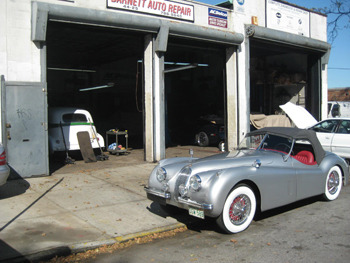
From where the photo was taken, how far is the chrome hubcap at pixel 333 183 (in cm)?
682

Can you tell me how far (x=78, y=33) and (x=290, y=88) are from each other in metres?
12.2

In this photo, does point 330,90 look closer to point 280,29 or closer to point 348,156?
point 280,29

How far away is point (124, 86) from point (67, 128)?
39.7ft

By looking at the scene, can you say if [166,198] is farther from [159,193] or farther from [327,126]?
[327,126]

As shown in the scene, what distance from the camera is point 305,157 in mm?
6680

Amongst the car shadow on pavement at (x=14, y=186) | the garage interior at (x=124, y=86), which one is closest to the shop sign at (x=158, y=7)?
the garage interior at (x=124, y=86)

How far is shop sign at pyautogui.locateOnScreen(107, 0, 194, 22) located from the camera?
996 centimetres

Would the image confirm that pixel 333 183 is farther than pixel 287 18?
No

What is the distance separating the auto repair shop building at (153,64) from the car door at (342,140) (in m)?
3.37

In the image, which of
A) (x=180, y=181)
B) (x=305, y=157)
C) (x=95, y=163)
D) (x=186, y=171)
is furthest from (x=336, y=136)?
(x=95, y=163)

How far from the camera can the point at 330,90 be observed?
3384cm

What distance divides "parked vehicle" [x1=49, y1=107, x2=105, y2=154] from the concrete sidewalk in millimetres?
2365

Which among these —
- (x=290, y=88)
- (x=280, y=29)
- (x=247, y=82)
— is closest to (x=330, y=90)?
(x=290, y=88)

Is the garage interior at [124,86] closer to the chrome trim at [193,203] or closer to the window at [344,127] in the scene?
the window at [344,127]
